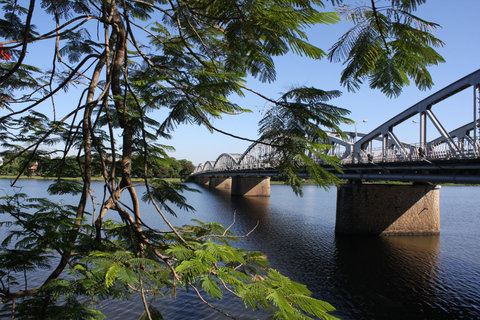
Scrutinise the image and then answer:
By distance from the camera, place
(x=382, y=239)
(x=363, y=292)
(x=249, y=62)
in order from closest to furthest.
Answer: (x=249, y=62) < (x=363, y=292) < (x=382, y=239)

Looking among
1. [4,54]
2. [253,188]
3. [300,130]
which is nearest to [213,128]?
[300,130]

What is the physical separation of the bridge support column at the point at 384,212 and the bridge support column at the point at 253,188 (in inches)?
1392

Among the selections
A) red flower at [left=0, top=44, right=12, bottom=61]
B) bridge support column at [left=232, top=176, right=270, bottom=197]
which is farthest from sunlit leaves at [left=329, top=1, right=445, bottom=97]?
bridge support column at [left=232, top=176, right=270, bottom=197]

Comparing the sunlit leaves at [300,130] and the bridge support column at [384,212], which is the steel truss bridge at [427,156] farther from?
the sunlit leaves at [300,130]

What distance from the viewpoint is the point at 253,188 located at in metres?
60.9

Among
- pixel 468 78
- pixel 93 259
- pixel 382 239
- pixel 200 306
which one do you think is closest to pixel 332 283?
pixel 200 306

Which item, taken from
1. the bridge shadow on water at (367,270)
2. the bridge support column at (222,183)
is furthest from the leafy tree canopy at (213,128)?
the bridge support column at (222,183)

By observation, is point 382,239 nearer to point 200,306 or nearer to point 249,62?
point 200,306

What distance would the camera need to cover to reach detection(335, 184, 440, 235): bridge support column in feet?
82.0

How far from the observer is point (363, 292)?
13602 millimetres

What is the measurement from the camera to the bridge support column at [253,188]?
6075 centimetres

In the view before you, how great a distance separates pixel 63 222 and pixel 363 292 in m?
13.6

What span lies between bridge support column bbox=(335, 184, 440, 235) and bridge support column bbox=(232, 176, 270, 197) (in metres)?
35.4

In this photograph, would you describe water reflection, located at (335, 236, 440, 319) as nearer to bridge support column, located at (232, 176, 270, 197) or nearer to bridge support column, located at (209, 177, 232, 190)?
bridge support column, located at (232, 176, 270, 197)
